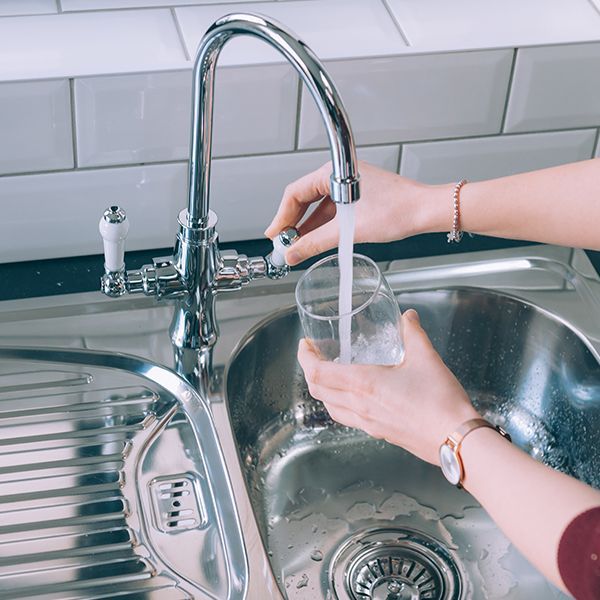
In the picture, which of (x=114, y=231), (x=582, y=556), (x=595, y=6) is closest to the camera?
(x=582, y=556)

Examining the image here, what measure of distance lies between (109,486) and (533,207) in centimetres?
48

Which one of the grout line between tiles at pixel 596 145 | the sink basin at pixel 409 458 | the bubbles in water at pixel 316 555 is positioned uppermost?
the grout line between tiles at pixel 596 145

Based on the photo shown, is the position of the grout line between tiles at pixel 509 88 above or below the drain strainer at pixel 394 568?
above

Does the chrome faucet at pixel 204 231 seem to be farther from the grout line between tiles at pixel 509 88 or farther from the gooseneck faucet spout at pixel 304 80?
the grout line between tiles at pixel 509 88

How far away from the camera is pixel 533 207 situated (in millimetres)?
1045

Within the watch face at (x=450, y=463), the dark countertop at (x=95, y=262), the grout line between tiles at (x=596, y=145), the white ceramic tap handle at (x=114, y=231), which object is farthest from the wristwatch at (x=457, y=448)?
the grout line between tiles at (x=596, y=145)

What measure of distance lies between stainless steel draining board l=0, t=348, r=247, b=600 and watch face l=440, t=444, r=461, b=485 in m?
0.21

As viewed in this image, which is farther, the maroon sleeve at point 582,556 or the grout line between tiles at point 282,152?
the grout line between tiles at point 282,152

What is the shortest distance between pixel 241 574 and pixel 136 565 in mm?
94

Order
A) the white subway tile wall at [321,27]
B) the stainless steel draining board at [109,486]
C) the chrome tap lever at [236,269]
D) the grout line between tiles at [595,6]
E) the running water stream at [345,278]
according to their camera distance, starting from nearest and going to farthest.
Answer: the running water stream at [345,278] < the stainless steel draining board at [109,486] < the chrome tap lever at [236,269] < the white subway tile wall at [321,27] < the grout line between tiles at [595,6]

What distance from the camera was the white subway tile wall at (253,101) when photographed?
1.11m

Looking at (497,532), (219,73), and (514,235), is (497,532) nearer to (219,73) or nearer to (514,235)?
(514,235)

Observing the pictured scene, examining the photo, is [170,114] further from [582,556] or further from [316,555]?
[582,556]

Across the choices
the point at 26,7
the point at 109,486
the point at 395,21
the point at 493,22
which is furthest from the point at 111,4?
the point at 109,486
